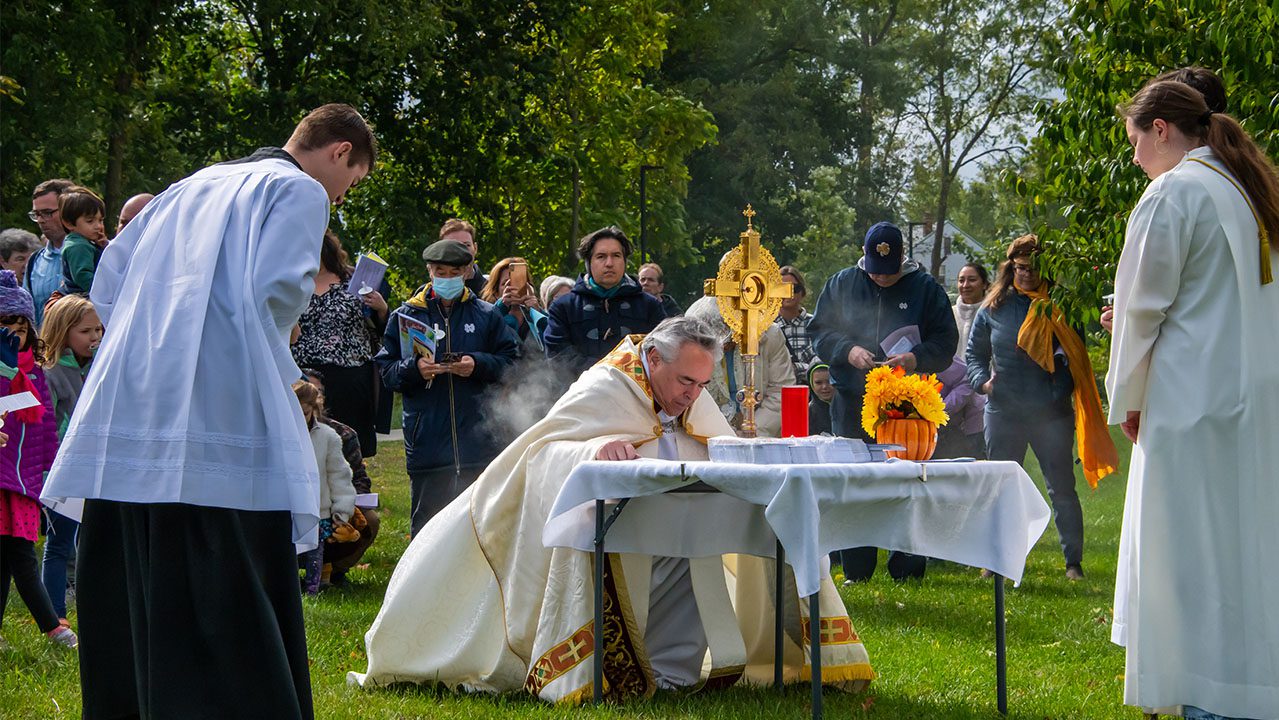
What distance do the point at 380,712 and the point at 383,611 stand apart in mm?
604

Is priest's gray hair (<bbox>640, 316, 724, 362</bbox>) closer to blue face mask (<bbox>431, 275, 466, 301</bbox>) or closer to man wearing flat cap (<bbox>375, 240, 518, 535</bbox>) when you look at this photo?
man wearing flat cap (<bbox>375, 240, 518, 535</bbox>)

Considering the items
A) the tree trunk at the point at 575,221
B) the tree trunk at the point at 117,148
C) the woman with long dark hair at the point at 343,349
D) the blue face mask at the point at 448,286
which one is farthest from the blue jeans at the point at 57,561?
the tree trunk at the point at 575,221

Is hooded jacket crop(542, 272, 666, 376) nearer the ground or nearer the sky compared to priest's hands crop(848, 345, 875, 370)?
nearer the sky

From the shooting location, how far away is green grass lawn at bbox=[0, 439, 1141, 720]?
5.46 metres

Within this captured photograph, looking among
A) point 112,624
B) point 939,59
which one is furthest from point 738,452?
point 939,59

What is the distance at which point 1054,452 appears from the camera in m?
9.54

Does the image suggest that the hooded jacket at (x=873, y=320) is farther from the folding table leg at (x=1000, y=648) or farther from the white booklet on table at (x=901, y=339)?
Result: the folding table leg at (x=1000, y=648)

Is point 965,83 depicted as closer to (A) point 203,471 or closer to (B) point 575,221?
(B) point 575,221

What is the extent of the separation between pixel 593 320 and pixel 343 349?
1801mm

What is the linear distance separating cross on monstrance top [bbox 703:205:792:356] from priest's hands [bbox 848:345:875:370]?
2.45 m

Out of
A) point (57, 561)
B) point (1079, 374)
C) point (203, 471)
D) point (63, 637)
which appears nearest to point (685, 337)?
point (203, 471)

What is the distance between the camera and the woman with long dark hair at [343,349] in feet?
30.7

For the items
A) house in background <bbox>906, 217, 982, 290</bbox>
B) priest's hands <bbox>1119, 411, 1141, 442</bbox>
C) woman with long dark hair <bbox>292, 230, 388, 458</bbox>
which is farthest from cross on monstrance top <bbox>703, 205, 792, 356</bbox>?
woman with long dark hair <bbox>292, 230, 388, 458</bbox>

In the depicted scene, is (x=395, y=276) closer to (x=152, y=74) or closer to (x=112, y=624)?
(x=152, y=74)
